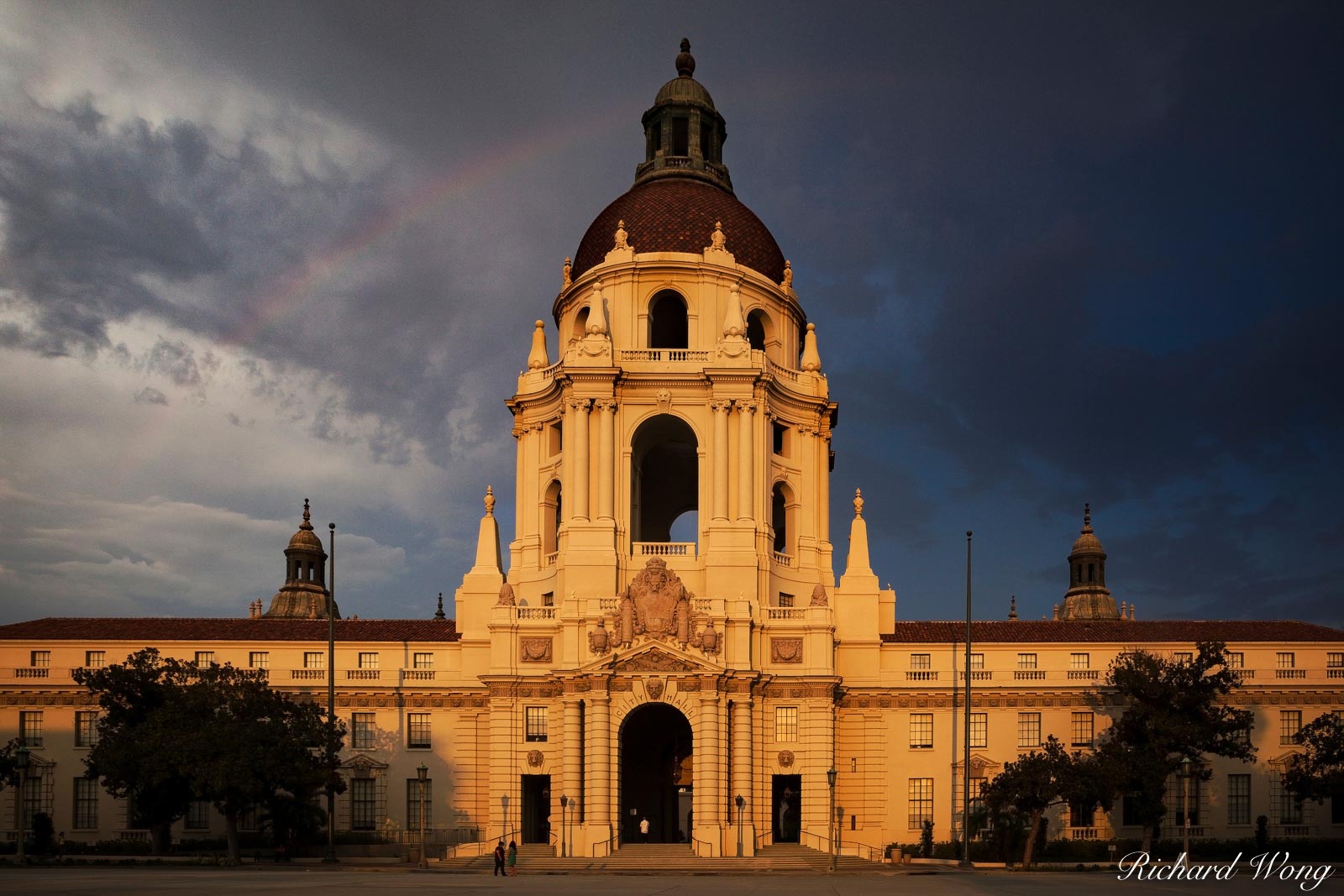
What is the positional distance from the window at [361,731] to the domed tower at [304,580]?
51342mm

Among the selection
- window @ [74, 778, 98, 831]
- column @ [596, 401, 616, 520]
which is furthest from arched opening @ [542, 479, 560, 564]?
window @ [74, 778, 98, 831]

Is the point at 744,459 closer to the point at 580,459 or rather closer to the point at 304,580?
the point at 580,459

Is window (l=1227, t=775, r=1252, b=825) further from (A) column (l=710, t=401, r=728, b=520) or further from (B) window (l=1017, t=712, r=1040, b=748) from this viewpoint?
(A) column (l=710, t=401, r=728, b=520)

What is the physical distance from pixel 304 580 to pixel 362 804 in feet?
191

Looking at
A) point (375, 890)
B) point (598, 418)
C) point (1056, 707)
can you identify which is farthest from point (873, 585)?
point (375, 890)

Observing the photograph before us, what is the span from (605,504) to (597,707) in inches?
468

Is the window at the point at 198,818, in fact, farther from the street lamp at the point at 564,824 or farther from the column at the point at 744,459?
the column at the point at 744,459

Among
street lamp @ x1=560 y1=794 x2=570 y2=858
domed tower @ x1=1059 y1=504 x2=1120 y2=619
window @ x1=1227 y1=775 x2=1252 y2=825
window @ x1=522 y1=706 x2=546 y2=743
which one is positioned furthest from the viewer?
domed tower @ x1=1059 y1=504 x2=1120 y2=619

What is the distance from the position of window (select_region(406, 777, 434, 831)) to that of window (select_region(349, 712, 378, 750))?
3136mm

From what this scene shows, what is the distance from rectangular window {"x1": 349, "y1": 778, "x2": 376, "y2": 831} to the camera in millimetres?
83125

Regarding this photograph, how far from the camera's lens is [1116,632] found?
8662 centimetres

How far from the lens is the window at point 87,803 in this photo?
82.1 meters

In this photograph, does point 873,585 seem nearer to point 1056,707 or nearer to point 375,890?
point 1056,707

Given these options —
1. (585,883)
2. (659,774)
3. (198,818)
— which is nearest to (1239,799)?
(659,774)
